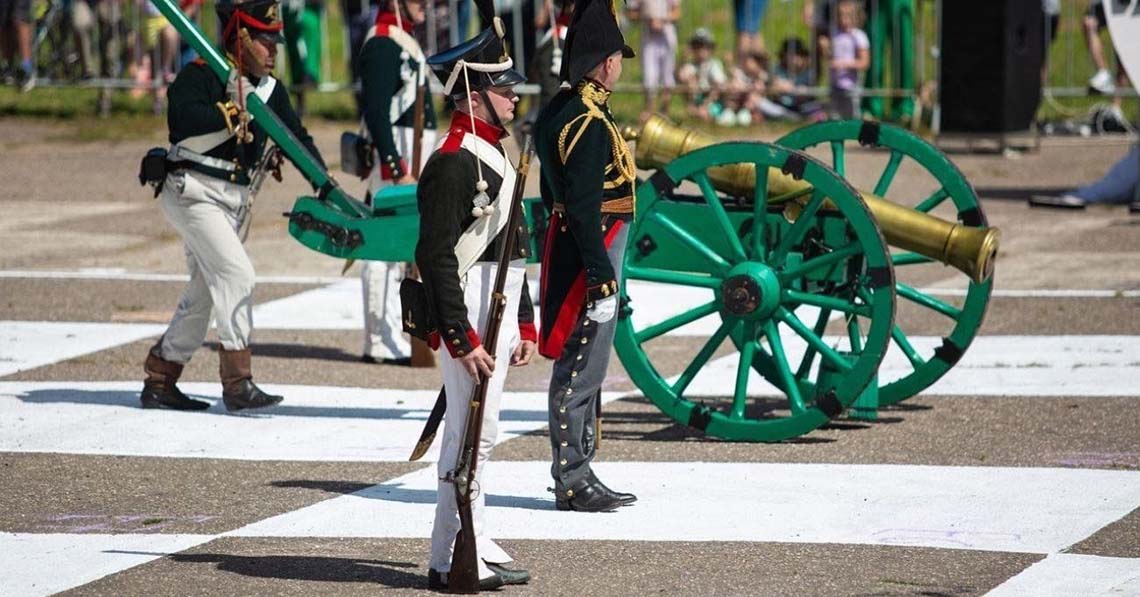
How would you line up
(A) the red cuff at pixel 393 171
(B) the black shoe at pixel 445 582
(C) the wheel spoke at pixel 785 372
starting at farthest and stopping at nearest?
(A) the red cuff at pixel 393 171
(C) the wheel spoke at pixel 785 372
(B) the black shoe at pixel 445 582

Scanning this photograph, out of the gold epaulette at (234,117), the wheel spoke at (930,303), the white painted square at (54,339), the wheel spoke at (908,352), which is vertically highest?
the gold epaulette at (234,117)

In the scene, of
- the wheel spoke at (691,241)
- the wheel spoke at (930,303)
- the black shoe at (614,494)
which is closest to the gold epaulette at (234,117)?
the wheel spoke at (691,241)

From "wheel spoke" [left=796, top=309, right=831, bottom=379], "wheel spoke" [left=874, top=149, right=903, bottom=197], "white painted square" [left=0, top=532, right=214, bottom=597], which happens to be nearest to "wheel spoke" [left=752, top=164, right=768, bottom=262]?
"wheel spoke" [left=796, top=309, right=831, bottom=379]

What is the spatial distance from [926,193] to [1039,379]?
19.5ft

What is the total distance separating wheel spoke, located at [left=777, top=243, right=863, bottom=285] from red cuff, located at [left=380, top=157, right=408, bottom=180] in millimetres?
2381

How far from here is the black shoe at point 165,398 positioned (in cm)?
891

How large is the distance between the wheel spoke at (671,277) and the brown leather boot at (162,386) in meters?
2.08

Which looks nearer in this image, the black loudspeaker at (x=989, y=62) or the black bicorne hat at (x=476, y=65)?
the black bicorne hat at (x=476, y=65)

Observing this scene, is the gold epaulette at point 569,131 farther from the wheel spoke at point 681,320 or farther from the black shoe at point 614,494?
the wheel spoke at point 681,320

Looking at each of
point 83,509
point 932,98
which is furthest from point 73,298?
point 932,98

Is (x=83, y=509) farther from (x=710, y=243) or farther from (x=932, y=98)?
(x=932, y=98)

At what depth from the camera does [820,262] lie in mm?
7996

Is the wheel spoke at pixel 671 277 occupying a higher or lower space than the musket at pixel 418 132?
lower

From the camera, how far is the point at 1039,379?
30.8 ft
